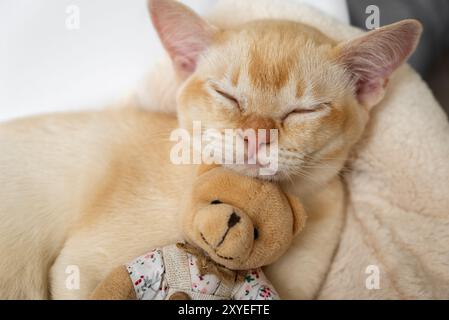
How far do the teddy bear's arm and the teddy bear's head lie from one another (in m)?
0.12

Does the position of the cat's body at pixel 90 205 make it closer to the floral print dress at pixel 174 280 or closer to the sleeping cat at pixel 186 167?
the sleeping cat at pixel 186 167

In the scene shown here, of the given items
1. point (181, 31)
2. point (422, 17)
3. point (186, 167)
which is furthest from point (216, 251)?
point (422, 17)

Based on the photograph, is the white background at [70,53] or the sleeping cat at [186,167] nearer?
the sleeping cat at [186,167]

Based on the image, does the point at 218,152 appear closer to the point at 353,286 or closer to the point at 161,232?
the point at 161,232

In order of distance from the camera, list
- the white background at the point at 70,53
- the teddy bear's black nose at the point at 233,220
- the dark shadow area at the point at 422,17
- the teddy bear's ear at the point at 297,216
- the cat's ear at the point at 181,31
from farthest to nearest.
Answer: the dark shadow area at the point at 422,17 < the white background at the point at 70,53 < the cat's ear at the point at 181,31 < the teddy bear's ear at the point at 297,216 < the teddy bear's black nose at the point at 233,220

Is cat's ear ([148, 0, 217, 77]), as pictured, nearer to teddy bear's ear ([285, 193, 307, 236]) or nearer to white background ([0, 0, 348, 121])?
white background ([0, 0, 348, 121])

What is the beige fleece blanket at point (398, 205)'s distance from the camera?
933 millimetres

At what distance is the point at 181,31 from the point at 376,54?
397 mm

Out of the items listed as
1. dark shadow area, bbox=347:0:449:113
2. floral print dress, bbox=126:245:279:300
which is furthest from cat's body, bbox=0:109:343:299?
dark shadow area, bbox=347:0:449:113

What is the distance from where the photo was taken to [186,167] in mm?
915

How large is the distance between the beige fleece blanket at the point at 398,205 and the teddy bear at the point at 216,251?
0.27m

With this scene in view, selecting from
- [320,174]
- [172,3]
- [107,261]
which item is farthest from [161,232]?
[172,3]

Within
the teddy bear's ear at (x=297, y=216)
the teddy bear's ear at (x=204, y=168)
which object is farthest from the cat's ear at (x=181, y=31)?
the teddy bear's ear at (x=297, y=216)

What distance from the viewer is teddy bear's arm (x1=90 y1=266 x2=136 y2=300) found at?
71 cm
